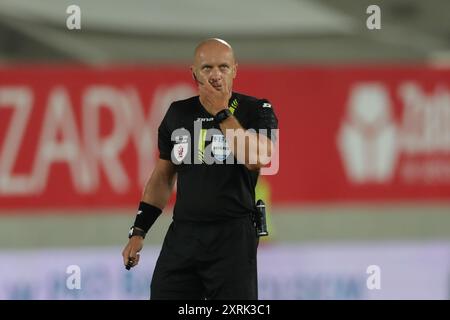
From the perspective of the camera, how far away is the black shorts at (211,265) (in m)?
3.28

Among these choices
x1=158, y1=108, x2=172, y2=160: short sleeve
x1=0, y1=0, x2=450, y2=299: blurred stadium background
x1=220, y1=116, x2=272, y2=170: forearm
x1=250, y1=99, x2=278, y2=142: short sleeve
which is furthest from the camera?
x1=0, y1=0, x2=450, y2=299: blurred stadium background

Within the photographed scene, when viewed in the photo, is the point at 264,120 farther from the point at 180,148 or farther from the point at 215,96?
the point at 180,148

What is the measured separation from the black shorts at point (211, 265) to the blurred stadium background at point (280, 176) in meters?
2.63

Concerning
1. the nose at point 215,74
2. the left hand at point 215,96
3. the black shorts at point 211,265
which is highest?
the nose at point 215,74

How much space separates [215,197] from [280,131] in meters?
3.20

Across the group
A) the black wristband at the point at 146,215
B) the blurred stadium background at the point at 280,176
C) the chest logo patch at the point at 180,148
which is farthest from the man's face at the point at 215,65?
the blurred stadium background at the point at 280,176

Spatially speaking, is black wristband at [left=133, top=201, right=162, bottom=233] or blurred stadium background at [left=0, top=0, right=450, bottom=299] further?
blurred stadium background at [left=0, top=0, right=450, bottom=299]

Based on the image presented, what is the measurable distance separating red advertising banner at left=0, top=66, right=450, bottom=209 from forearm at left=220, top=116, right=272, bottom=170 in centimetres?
312

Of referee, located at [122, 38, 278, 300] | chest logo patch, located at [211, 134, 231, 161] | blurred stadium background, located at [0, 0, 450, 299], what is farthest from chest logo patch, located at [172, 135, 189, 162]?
blurred stadium background, located at [0, 0, 450, 299]

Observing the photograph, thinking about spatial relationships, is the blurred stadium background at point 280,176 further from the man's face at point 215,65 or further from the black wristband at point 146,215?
the man's face at point 215,65

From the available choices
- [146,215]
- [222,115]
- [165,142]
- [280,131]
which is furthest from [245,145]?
[280,131]

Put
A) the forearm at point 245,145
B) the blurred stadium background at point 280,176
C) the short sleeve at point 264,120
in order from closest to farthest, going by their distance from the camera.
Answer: the forearm at point 245,145 < the short sleeve at point 264,120 < the blurred stadium background at point 280,176

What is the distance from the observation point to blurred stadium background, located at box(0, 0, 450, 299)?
6.27 meters

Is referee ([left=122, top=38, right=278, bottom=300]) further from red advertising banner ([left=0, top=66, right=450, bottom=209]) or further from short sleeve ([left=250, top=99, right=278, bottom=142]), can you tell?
red advertising banner ([left=0, top=66, right=450, bottom=209])
